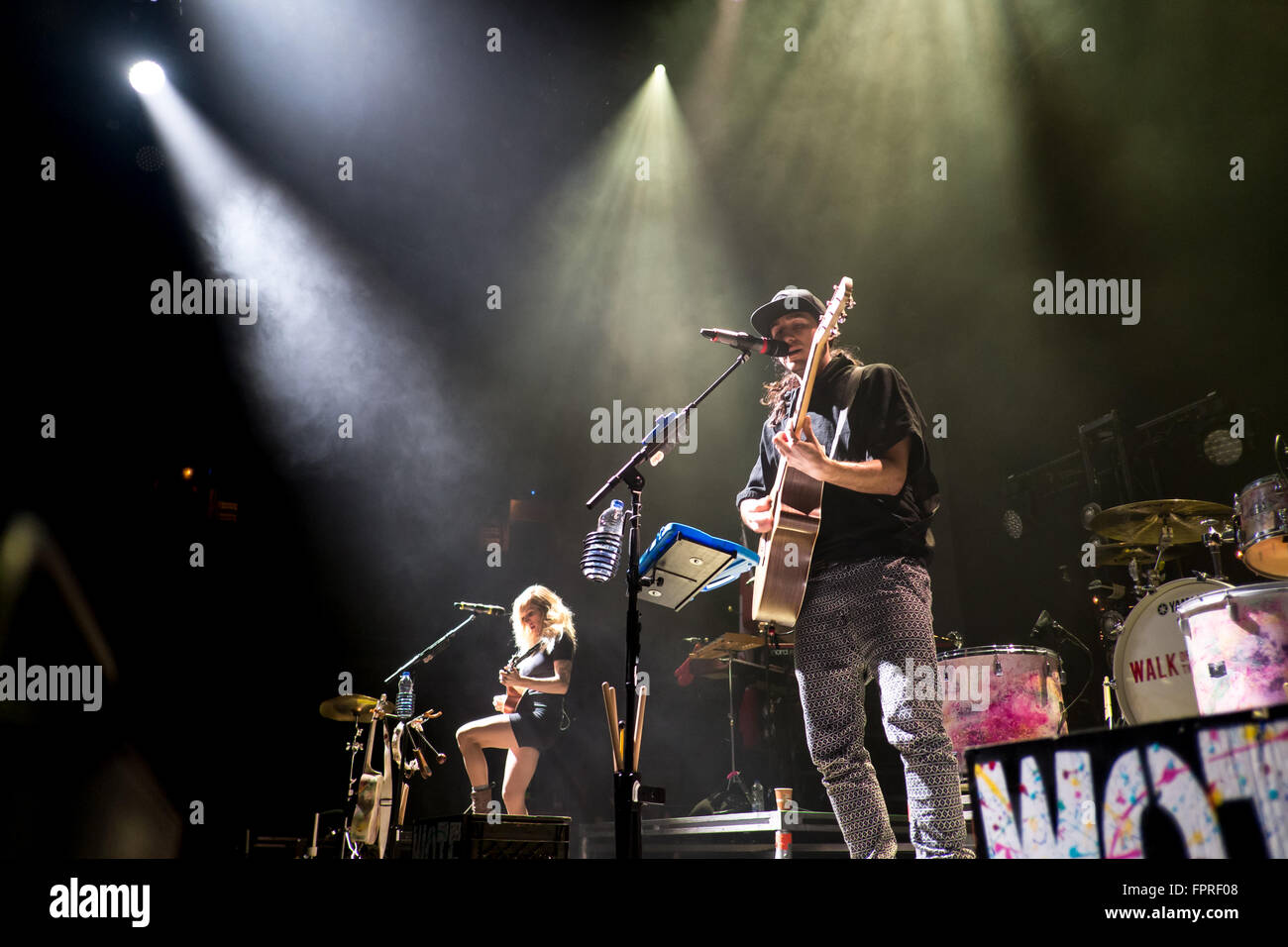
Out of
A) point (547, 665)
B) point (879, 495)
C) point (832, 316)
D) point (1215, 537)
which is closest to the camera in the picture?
point (879, 495)

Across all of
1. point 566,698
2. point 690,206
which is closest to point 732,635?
point 566,698

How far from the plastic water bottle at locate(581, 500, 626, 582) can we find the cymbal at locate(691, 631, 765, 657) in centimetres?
297

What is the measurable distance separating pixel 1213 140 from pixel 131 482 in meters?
7.73

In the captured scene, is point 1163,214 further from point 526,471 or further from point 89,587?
point 89,587

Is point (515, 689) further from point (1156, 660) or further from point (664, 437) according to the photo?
point (1156, 660)

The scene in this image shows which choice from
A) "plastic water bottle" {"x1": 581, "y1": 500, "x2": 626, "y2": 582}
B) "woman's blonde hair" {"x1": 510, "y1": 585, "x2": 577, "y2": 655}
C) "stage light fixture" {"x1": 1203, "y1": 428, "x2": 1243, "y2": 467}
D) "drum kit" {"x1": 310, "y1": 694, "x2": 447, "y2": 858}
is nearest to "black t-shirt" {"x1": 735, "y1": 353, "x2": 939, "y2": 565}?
"plastic water bottle" {"x1": 581, "y1": 500, "x2": 626, "y2": 582}

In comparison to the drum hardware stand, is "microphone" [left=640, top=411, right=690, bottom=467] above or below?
above

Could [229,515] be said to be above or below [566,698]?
above

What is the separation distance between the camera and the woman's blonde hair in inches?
226

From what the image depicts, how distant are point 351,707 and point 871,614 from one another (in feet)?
16.7

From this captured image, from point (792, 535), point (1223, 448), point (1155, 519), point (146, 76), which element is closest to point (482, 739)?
point (792, 535)

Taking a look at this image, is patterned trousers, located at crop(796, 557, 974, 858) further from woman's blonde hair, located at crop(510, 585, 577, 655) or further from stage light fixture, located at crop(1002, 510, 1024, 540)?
stage light fixture, located at crop(1002, 510, 1024, 540)

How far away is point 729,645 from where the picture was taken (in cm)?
620

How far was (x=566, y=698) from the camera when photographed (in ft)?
21.7
